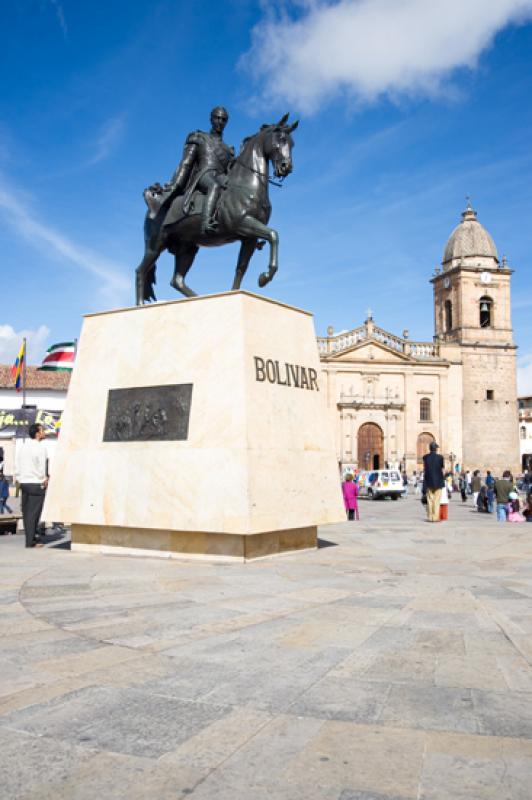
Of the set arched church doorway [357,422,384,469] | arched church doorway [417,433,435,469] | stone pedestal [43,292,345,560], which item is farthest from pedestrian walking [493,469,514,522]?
arched church doorway [417,433,435,469]

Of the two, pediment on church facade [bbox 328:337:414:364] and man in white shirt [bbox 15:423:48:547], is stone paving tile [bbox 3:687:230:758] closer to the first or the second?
man in white shirt [bbox 15:423:48:547]

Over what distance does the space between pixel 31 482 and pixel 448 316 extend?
5302cm

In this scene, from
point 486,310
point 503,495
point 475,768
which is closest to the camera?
point 475,768

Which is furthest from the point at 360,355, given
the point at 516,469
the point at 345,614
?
the point at 345,614

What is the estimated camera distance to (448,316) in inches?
2274

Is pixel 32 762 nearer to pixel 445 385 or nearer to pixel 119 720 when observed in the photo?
pixel 119 720

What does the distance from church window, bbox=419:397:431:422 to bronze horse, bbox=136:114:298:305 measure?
4814 cm

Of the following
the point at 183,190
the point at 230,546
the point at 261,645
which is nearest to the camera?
the point at 261,645

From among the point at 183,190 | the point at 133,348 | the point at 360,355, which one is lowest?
the point at 133,348

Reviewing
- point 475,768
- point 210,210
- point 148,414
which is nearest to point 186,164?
point 210,210

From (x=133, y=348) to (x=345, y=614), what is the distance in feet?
14.6

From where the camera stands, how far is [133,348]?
26.5 feet

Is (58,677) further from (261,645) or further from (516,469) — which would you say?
(516,469)

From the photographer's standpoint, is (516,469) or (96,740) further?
(516,469)
